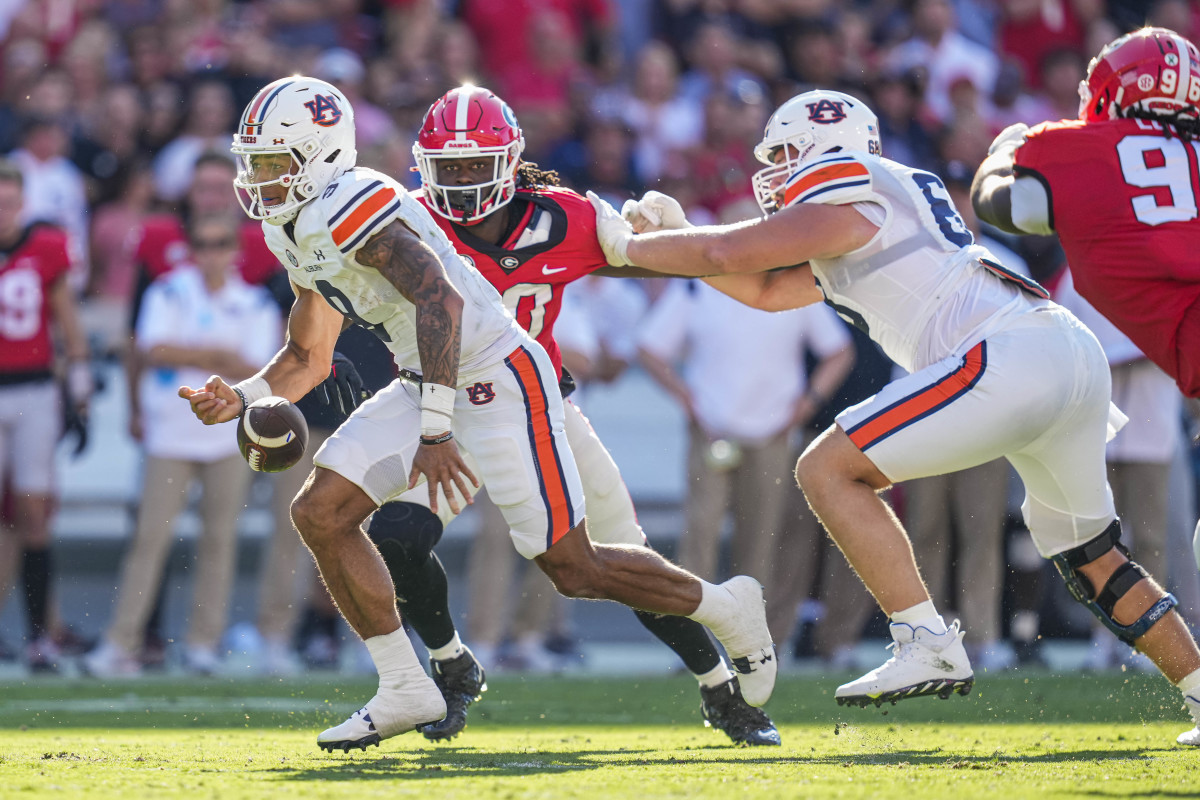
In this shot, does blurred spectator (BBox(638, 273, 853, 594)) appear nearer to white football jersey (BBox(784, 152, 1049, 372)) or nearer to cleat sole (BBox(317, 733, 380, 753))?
white football jersey (BBox(784, 152, 1049, 372))

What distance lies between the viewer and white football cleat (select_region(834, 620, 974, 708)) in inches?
181

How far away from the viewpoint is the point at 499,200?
5.29 meters

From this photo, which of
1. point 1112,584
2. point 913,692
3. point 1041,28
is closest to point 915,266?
point 1112,584

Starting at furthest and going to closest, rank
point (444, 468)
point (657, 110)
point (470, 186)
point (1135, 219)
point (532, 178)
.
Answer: point (657, 110), point (532, 178), point (470, 186), point (1135, 219), point (444, 468)

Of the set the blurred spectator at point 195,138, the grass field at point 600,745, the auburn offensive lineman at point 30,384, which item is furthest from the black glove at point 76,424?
the blurred spectator at point 195,138

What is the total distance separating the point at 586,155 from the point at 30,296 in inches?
125

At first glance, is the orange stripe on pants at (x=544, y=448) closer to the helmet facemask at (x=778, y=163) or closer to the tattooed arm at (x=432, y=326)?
the tattooed arm at (x=432, y=326)

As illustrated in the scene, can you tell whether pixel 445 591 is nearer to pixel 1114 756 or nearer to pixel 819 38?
pixel 1114 756

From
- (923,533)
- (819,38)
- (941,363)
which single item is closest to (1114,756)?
(941,363)

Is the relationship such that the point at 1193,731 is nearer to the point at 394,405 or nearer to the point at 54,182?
the point at 394,405

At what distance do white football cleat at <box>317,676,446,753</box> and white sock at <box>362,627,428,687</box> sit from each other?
2 cm

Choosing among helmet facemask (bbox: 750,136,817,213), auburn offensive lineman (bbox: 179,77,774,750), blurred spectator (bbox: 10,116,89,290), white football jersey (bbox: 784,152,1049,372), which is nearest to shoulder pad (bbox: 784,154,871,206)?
white football jersey (bbox: 784,152,1049,372)

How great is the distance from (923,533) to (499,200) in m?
3.49

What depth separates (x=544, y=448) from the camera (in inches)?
195
